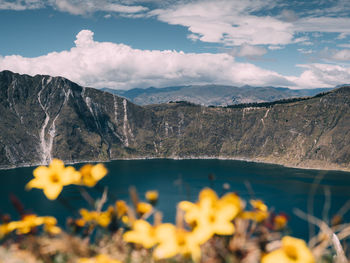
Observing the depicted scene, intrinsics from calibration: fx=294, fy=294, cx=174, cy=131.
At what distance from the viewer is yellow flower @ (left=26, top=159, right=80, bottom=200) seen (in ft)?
7.73

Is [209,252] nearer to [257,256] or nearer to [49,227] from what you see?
[257,256]

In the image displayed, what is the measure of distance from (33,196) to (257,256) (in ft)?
499

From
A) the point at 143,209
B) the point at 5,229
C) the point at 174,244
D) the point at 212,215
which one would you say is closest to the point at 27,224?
the point at 5,229

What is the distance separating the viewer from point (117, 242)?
2.79 m

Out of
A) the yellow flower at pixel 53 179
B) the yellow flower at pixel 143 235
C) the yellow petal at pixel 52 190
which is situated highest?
the yellow flower at pixel 53 179

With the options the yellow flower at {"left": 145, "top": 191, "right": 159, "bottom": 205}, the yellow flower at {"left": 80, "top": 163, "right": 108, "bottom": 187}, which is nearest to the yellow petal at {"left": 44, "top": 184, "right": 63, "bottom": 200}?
the yellow flower at {"left": 80, "top": 163, "right": 108, "bottom": 187}

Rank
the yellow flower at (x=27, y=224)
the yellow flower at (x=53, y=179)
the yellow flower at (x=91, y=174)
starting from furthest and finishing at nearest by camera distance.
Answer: the yellow flower at (x=27, y=224)
the yellow flower at (x=91, y=174)
the yellow flower at (x=53, y=179)

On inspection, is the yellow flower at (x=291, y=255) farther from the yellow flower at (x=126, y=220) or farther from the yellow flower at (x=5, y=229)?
the yellow flower at (x=5, y=229)

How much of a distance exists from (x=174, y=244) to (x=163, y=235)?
0.46 ft

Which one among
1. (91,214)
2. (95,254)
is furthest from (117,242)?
(91,214)

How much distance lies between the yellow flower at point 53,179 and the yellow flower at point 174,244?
0.85 m

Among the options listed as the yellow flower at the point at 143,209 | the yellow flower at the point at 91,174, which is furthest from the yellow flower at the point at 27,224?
the yellow flower at the point at 143,209

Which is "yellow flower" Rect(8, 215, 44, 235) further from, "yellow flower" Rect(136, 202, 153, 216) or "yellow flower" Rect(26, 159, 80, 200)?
"yellow flower" Rect(136, 202, 153, 216)

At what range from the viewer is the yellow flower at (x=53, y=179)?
2.36 meters
